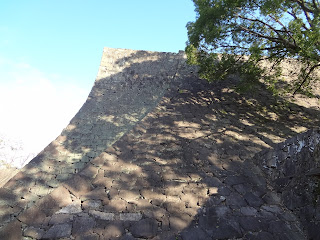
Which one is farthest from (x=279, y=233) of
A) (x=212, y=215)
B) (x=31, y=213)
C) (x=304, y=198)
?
(x=31, y=213)

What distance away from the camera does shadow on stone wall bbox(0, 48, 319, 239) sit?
3436mm

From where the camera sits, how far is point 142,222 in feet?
10.9

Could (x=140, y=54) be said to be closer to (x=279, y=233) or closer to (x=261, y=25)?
(x=261, y=25)

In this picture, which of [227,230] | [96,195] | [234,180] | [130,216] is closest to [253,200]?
[234,180]

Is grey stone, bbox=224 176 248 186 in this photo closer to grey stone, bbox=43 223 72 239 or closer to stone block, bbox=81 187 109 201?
stone block, bbox=81 187 109 201

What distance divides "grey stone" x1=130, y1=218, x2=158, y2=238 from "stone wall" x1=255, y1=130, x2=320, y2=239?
2.26 m

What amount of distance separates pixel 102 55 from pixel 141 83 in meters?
Result: 2.21

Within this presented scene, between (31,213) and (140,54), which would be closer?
(31,213)

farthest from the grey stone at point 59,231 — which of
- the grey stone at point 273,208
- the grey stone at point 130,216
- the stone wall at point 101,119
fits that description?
the grey stone at point 273,208

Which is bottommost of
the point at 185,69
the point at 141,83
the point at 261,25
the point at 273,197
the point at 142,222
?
the point at 142,222

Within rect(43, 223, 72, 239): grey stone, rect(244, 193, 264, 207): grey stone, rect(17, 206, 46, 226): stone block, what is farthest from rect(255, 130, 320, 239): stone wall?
rect(17, 206, 46, 226): stone block

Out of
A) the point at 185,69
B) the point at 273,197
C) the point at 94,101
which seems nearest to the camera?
the point at 273,197

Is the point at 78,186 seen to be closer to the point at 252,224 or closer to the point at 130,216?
the point at 130,216

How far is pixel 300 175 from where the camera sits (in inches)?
148
